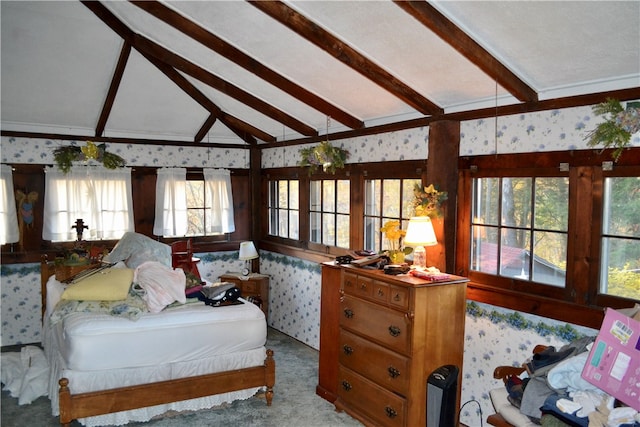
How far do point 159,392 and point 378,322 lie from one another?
2.00 m

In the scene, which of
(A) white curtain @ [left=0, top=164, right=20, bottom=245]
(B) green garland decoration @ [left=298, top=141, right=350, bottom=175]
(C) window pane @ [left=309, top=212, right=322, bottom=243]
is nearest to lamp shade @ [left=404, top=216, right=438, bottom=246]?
(B) green garland decoration @ [left=298, top=141, right=350, bottom=175]

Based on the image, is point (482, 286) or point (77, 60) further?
point (77, 60)

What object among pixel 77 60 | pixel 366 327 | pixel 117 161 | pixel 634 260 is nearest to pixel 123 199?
pixel 117 161

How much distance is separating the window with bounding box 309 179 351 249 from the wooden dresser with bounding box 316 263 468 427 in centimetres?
149

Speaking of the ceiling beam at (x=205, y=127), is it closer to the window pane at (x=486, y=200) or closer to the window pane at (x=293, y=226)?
the window pane at (x=293, y=226)

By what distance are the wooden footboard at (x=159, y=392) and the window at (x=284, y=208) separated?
2.74 meters

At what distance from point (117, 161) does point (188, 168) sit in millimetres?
1049

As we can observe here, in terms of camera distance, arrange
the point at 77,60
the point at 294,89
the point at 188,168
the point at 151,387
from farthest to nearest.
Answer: the point at 188,168, the point at 77,60, the point at 294,89, the point at 151,387

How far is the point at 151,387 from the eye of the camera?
13.9 feet

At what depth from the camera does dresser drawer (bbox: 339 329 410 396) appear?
3.96m

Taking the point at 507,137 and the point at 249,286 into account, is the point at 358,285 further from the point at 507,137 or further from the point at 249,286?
the point at 249,286

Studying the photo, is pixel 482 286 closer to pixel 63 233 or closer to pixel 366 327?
pixel 366 327

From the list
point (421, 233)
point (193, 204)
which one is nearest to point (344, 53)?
point (421, 233)

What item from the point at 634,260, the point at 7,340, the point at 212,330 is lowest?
the point at 7,340
